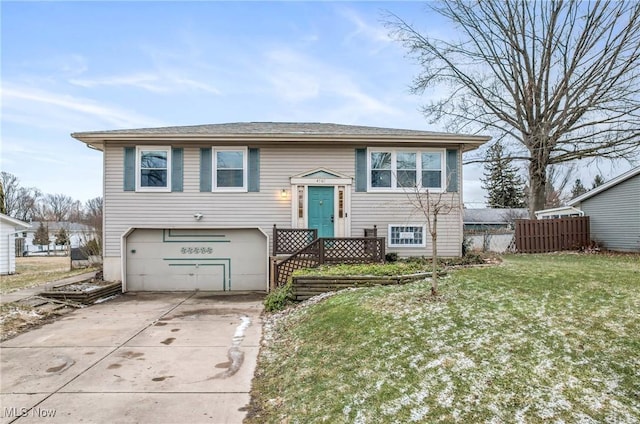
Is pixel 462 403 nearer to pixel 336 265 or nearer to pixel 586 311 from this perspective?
pixel 586 311

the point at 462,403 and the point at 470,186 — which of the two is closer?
the point at 462,403

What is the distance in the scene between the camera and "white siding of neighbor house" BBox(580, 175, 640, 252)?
577 inches

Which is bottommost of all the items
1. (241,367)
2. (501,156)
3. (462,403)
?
(241,367)

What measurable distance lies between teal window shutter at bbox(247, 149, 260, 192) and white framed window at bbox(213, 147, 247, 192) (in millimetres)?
146

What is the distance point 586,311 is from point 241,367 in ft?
14.9

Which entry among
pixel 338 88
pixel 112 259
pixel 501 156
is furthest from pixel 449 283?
pixel 501 156

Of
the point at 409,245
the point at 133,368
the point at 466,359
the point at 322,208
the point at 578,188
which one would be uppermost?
the point at 578,188

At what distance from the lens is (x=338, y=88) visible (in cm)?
1839

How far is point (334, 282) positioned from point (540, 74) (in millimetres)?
16686

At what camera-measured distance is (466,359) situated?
402cm

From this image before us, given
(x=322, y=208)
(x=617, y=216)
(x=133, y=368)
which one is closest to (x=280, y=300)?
(x=133, y=368)

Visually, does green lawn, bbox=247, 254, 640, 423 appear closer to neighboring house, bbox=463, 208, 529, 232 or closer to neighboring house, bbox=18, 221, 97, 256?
neighboring house, bbox=463, 208, 529, 232

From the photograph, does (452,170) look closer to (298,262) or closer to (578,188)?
(298,262)

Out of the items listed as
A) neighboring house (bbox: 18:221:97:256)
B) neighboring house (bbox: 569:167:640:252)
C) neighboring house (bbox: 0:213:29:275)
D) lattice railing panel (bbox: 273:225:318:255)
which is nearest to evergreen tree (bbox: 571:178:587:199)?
neighboring house (bbox: 569:167:640:252)
